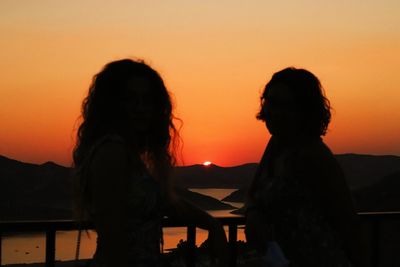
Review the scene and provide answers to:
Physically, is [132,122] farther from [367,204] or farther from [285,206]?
[367,204]

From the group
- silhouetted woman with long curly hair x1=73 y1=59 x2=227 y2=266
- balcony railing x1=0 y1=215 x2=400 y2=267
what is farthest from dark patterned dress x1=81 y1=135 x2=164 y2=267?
balcony railing x1=0 y1=215 x2=400 y2=267

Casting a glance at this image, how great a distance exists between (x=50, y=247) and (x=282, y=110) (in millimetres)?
1463

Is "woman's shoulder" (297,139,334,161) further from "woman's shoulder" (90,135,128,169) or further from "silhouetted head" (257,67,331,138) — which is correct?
"woman's shoulder" (90,135,128,169)

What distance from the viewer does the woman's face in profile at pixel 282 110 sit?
252 cm

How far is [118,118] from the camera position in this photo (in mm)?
2154

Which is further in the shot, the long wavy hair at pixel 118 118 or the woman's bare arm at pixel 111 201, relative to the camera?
the long wavy hair at pixel 118 118

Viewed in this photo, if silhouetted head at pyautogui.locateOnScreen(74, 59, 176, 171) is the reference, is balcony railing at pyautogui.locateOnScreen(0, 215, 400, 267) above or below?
below

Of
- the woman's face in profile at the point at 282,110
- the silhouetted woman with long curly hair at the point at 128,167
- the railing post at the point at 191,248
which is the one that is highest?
the woman's face in profile at the point at 282,110

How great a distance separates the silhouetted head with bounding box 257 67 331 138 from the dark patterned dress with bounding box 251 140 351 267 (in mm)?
138

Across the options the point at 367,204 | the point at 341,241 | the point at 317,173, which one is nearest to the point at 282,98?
the point at 317,173

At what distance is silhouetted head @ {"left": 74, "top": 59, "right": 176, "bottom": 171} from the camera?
212 cm

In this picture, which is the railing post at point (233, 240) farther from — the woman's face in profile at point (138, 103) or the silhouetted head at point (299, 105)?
the woman's face in profile at point (138, 103)

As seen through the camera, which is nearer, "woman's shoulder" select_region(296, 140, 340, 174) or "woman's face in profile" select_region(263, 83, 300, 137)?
"woman's shoulder" select_region(296, 140, 340, 174)

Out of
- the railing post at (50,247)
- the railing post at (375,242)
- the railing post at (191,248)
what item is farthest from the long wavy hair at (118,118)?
the railing post at (375,242)
